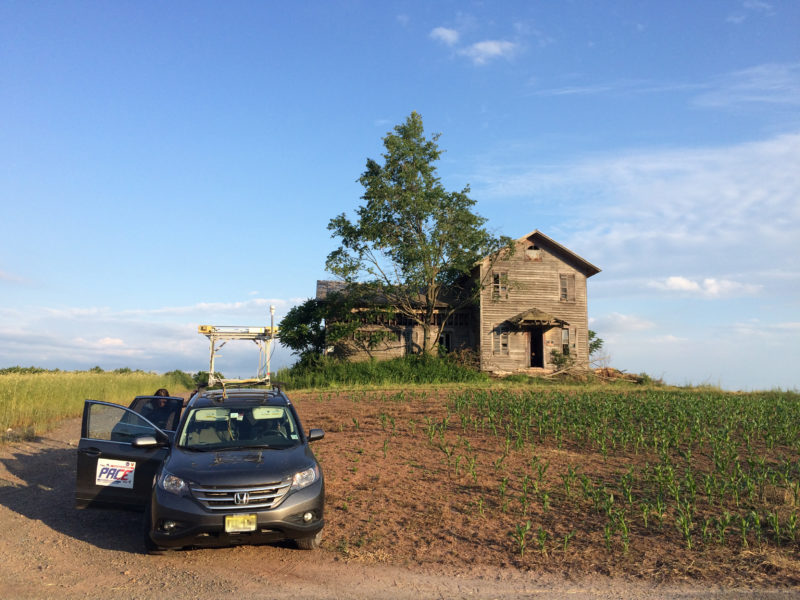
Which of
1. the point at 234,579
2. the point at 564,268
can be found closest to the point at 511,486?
the point at 234,579

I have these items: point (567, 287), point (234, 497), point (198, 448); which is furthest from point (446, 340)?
point (234, 497)

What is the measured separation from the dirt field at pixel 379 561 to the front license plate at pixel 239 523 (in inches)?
20.4

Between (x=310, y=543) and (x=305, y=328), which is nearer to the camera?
(x=310, y=543)

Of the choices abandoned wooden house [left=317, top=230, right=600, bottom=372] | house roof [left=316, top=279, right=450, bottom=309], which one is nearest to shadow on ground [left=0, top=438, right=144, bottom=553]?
house roof [left=316, top=279, right=450, bottom=309]

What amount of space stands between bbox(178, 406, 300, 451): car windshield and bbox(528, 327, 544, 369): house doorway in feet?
95.8

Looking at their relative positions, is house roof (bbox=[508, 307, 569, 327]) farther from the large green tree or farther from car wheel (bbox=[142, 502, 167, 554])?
car wheel (bbox=[142, 502, 167, 554])

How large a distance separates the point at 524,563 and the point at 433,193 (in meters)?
30.6

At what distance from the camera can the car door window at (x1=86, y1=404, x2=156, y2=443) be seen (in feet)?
27.4

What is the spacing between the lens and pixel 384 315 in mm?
37188

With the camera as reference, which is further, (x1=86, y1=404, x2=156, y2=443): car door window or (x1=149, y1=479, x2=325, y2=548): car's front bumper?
(x1=86, y1=404, x2=156, y2=443): car door window

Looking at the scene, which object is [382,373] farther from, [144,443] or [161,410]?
[144,443]

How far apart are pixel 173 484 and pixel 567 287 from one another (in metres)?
32.5

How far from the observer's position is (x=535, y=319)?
112 feet

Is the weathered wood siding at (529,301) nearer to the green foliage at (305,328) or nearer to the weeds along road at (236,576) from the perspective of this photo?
the green foliage at (305,328)
